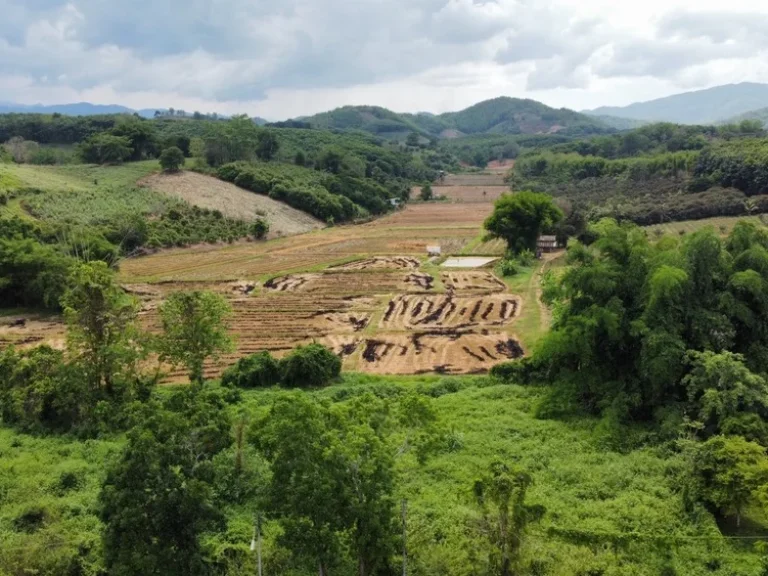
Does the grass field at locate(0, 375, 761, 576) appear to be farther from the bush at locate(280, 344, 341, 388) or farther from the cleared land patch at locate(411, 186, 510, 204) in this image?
the cleared land patch at locate(411, 186, 510, 204)

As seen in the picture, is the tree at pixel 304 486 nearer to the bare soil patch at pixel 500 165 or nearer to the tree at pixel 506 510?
the tree at pixel 506 510

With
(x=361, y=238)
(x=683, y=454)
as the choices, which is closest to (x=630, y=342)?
(x=683, y=454)

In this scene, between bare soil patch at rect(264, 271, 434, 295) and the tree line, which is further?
bare soil patch at rect(264, 271, 434, 295)

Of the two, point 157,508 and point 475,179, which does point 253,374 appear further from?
point 475,179

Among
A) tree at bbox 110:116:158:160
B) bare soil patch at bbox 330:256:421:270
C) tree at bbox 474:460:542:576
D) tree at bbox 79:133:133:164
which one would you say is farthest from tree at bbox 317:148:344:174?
tree at bbox 474:460:542:576

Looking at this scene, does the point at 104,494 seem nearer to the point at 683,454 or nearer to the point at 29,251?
the point at 683,454
